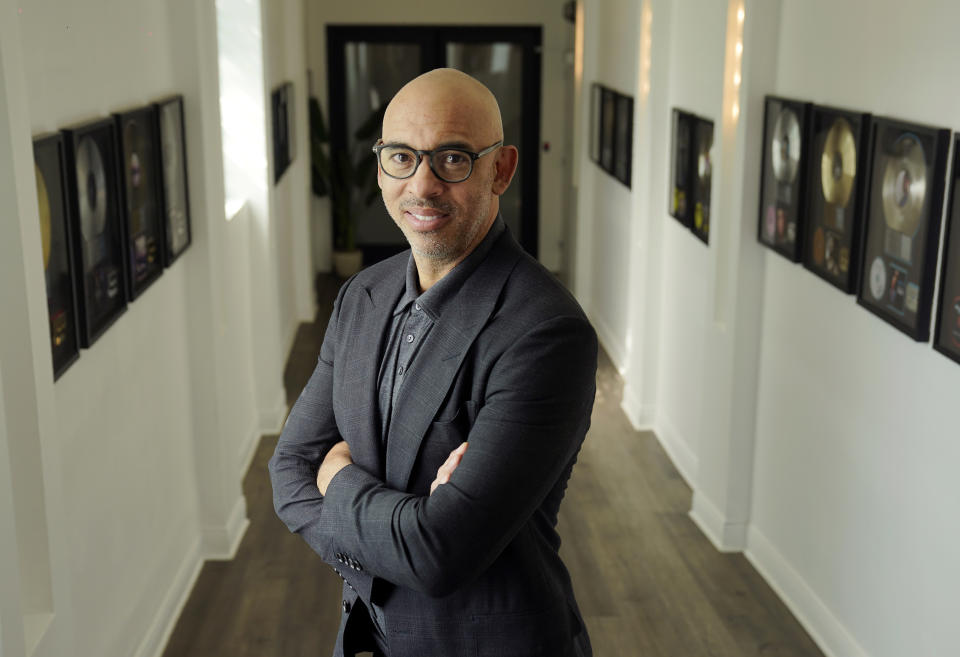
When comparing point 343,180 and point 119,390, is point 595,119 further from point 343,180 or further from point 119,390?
point 119,390

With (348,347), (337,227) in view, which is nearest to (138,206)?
(348,347)

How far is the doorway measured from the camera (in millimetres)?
10516

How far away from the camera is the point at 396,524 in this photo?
5.63ft

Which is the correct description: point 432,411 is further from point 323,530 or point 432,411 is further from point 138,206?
point 138,206

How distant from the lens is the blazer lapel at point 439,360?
176 centimetres

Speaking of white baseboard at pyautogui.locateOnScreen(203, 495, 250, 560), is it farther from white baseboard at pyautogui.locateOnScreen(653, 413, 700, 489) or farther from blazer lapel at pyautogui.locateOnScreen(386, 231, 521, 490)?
blazer lapel at pyautogui.locateOnScreen(386, 231, 521, 490)

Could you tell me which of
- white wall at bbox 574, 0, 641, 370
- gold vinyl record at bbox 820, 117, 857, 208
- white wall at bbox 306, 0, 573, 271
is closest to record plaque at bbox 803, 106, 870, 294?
gold vinyl record at bbox 820, 117, 857, 208

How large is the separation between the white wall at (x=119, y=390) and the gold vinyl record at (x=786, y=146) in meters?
2.30

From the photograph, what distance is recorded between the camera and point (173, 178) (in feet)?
14.1

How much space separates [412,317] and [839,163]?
8.05 ft

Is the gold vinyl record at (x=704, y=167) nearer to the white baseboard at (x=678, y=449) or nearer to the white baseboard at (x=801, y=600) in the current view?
the white baseboard at (x=678, y=449)

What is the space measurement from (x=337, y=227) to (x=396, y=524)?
9144mm

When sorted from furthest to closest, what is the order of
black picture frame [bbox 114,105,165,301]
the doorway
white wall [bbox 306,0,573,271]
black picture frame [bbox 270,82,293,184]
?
the doorway < white wall [bbox 306,0,573,271] < black picture frame [bbox 270,82,293,184] < black picture frame [bbox 114,105,165,301]

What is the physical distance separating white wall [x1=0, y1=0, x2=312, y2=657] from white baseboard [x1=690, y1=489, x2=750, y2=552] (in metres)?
2.15
